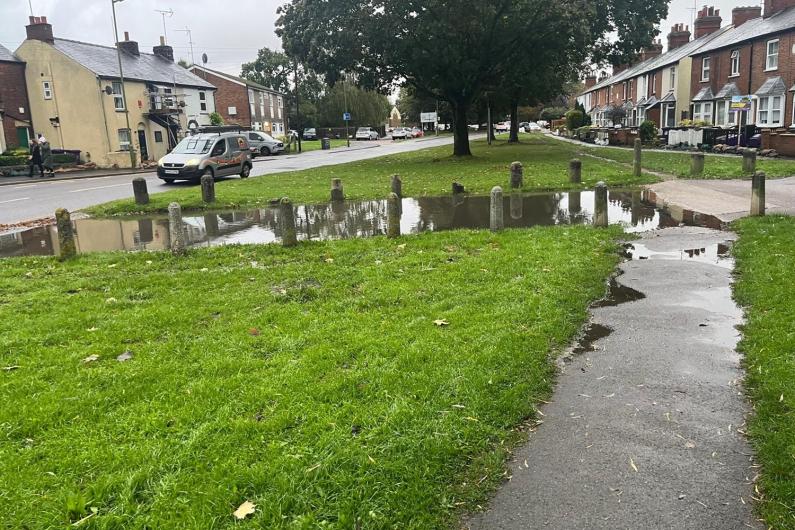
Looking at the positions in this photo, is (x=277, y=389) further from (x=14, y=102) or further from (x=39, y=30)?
(x=39, y=30)

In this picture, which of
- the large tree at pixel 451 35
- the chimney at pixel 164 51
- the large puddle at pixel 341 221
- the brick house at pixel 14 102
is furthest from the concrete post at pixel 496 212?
the chimney at pixel 164 51

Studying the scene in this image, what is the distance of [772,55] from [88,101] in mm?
41164

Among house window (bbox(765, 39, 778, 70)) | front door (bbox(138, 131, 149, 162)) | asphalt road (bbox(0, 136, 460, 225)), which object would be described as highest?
house window (bbox(765, 39, 778, 70))

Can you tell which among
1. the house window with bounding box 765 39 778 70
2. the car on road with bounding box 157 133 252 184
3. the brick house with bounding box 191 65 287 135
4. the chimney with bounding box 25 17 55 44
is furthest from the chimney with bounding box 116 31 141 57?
the house window with bounding box 765 39 778 70

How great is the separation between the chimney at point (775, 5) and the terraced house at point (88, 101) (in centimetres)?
3940

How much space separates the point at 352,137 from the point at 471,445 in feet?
302

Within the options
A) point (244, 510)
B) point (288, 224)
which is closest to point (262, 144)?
point (288, 224)

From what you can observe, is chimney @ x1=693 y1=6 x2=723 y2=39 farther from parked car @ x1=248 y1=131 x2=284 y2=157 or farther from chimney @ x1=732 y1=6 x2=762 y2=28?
parked car @ x1=248 y1=131 x2=284 y2=157

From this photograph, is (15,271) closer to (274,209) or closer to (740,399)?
(274,209)

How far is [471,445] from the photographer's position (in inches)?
152

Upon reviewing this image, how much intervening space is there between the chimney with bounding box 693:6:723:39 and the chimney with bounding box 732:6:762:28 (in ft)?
19.5

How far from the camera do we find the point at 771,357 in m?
5.07

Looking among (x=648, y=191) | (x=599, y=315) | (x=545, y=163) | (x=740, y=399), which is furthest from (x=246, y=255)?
(x=545, y=163)

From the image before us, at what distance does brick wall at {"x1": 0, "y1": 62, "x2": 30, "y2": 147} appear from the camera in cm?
3962
